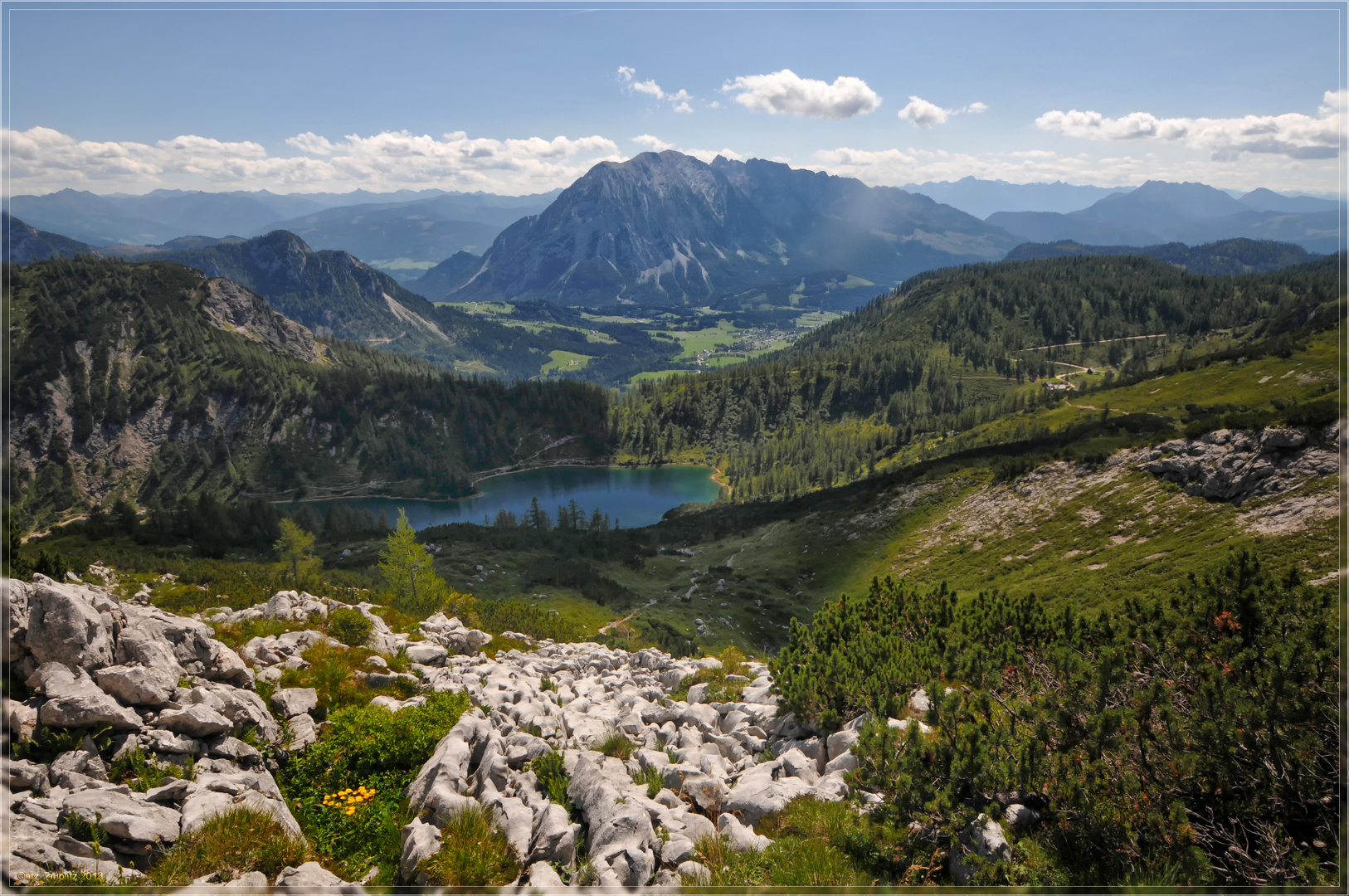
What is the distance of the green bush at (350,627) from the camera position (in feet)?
83.1

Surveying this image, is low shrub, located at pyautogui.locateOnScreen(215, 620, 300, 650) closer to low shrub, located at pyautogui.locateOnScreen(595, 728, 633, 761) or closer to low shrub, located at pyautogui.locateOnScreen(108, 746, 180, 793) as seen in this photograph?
low shrub, located at pyautogui.locateOnScreen(108, 746, 180, 793)

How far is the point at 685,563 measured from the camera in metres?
122

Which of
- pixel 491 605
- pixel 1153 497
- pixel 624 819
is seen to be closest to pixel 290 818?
pixel 624 819

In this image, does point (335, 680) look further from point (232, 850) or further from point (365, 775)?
point (232, 850)

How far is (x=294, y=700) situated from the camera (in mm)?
17234

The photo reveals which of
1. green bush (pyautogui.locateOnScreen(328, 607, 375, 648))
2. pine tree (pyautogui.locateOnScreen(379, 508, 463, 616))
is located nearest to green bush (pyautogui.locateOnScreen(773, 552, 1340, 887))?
green bush (pyautogui.locateOnScreen(328, 607, 375, 648))

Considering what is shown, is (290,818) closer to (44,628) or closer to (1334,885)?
(44,628)

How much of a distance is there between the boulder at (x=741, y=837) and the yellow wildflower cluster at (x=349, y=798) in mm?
7920

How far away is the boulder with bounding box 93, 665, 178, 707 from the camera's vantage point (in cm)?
1348

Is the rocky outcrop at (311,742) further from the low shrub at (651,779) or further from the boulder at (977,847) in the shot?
the boulder at (977,847)

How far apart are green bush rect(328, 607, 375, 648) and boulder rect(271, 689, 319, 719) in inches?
278

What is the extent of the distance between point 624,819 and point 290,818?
6.63 meters

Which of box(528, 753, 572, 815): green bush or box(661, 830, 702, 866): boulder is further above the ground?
box(661, 830, 702, 866): boulder

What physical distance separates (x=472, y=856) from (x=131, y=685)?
9.33 metres
